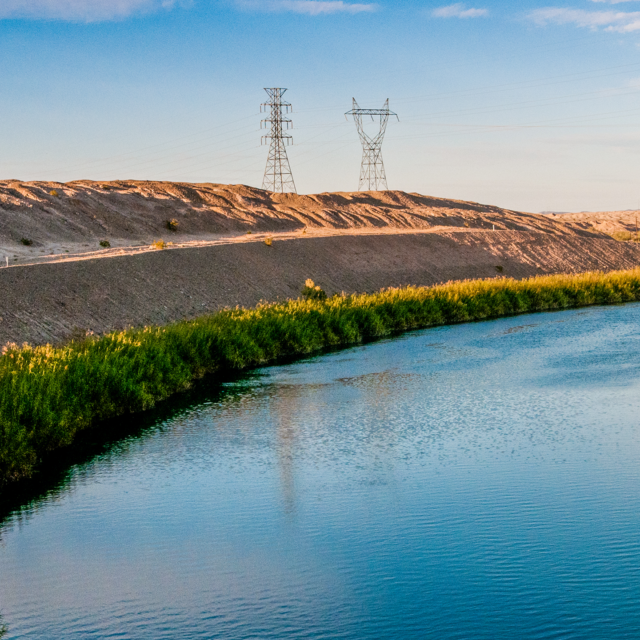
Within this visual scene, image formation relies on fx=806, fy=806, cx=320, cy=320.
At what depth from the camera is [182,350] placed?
2316cm

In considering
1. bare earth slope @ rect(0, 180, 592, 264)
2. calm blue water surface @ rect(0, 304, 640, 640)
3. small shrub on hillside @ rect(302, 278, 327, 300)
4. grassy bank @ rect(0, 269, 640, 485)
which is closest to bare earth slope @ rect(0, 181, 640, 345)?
bare earth slope @ rect(0, 180, 592, 264)

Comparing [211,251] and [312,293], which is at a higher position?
[211,251]

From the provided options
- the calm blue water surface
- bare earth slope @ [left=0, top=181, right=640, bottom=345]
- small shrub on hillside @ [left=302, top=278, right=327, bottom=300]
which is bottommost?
the calm blue water surface

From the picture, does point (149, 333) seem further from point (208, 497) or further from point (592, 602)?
point (592, 602)

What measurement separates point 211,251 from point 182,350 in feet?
71.4

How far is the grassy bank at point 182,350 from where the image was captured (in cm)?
1486

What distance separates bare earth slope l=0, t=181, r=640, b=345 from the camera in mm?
30875

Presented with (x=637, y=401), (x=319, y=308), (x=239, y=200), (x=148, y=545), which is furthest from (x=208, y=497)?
(x=239, y=200)

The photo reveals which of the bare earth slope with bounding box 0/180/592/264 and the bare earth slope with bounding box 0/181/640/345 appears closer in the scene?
the bare earth slope with bounding box 0/181/640/345

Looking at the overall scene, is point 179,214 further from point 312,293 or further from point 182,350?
point 182,350

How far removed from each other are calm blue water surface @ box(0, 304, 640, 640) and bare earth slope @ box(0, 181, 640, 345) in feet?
40.7

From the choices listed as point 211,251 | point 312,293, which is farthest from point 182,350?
point 211,251

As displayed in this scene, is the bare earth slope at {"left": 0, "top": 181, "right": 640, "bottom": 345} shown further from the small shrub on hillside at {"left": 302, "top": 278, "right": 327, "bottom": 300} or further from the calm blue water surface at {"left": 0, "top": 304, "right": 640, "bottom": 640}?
the calm blue water surface at {"left": 0, "top": 304, "right": 640, "bottom": 640}

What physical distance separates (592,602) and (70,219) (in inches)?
2367
